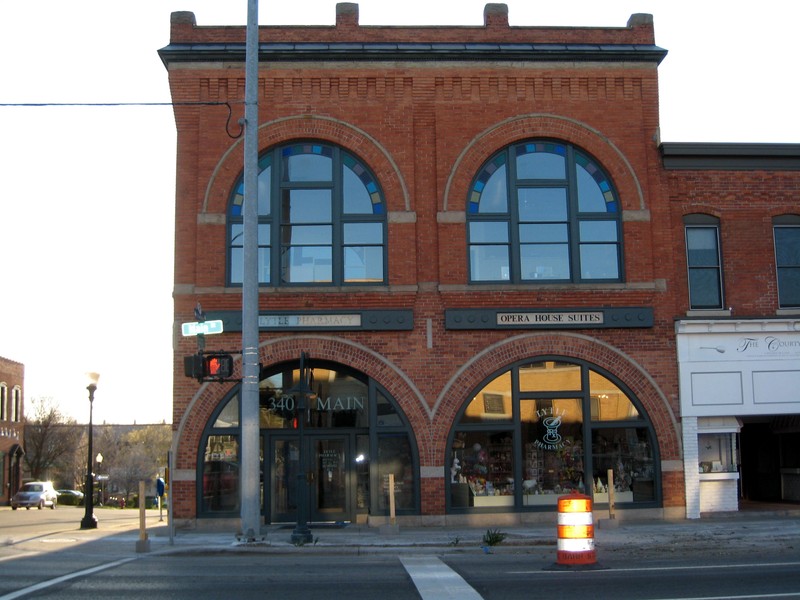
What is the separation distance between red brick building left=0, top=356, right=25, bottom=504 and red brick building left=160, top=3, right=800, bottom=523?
116ft

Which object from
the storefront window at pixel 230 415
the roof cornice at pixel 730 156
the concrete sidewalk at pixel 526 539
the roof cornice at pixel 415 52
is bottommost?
the concrete sidewalk at pixel 526 539

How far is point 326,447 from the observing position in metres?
21.5

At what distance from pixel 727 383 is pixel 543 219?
217 inches

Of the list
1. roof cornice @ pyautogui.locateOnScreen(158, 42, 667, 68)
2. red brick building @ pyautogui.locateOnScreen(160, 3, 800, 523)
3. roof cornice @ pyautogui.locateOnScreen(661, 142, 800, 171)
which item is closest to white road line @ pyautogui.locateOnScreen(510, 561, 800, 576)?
red brick building @ pyautogui.locateOnScreen(160, 3, 800, 523)

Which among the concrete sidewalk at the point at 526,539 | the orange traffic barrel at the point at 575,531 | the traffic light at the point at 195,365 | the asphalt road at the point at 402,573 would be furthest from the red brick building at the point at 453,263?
the orange traffic barrel at the point at 575,531

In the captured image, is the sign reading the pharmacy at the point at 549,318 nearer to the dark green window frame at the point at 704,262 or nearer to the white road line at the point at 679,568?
the dark green window frame at the point at 704,262

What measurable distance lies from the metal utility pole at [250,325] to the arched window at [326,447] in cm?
380

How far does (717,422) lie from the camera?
71.8 feet

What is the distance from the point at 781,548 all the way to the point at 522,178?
9673 mm

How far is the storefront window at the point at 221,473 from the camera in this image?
2092cm

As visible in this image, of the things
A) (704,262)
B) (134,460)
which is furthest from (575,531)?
(134,460)

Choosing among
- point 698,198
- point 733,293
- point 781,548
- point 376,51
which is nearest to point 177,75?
point 376,51

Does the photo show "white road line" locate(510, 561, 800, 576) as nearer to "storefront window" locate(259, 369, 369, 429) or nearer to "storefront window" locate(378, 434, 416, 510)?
"storefront window" locate(378, 434, 416, 510)

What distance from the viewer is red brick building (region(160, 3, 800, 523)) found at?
21094mm
